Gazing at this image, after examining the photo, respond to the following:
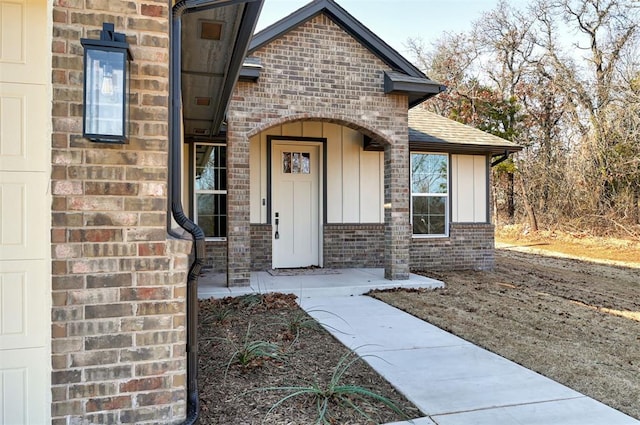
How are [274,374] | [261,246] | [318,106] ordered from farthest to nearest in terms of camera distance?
[261,246]
[318,106]
[274,374]

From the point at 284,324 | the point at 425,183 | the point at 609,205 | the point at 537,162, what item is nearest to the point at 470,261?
the point at 425,183

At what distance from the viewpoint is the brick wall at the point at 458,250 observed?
9.80 metres

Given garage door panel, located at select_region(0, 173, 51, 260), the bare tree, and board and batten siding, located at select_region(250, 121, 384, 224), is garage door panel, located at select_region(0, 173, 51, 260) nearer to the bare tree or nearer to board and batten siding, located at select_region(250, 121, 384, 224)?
board and batten siding, located at select_region(250, 121, 384, 224)

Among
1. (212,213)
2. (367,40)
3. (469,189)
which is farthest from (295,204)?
(469,189)

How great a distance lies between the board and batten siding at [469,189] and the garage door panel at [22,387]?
29.6ft

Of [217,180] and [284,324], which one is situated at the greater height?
[217,180]

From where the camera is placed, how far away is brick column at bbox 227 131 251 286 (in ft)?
22.1

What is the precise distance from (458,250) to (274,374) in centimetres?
756

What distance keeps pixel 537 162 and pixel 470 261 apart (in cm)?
1099

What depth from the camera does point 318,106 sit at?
23.5 feet

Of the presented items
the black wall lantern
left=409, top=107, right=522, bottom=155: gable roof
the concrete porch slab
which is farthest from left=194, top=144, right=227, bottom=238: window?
the black wall lantern

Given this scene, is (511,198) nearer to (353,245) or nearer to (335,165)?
(353,245)

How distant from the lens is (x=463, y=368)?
3.73 m

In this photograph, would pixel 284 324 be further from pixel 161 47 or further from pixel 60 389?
pixel 161 47
